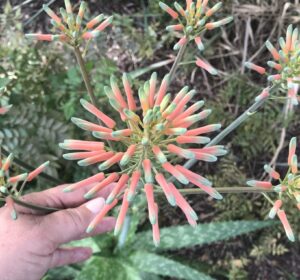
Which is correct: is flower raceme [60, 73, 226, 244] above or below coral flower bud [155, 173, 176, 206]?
above

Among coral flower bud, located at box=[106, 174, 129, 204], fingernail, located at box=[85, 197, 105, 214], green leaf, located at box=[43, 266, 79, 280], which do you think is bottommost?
green leaf, located at box=[43, 266, 79, 280]

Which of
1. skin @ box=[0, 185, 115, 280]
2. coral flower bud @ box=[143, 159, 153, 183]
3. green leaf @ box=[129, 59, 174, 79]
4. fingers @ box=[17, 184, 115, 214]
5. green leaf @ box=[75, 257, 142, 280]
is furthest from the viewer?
green leaf @ box=[129, 59, 174, 79]

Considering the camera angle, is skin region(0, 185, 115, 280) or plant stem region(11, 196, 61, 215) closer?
plant stem region(11, 196, 61, 215)

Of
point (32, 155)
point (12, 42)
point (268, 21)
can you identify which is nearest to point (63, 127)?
point (32, 155)

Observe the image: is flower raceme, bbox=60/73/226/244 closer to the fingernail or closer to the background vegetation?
the fingernail

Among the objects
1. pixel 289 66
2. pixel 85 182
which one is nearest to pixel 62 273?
pixel 85 182

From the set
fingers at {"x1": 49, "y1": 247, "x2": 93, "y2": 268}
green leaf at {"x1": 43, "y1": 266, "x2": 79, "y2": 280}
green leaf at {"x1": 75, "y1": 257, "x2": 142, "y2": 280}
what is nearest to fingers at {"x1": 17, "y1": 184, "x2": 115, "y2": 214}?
fingers at {"x1": 49, "y1": 247, "x2": 93, "y2": 268}

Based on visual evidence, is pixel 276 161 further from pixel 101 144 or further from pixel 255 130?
pixel 101 144
